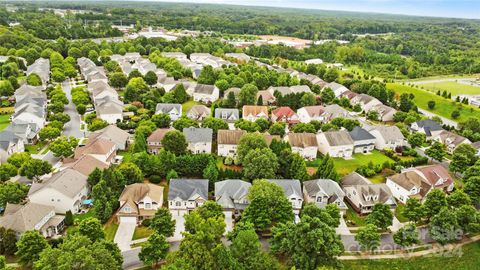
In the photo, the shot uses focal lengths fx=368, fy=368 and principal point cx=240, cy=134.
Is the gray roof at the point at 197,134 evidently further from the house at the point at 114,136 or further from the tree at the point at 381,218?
the tree at the point at 381,218

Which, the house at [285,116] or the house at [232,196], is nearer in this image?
the house at [232,196]

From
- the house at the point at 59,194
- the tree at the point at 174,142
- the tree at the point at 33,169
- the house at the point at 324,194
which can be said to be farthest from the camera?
the tree at the point at 174,142

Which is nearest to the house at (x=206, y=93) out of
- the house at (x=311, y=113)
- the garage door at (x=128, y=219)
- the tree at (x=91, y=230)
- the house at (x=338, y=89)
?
the house at (x=311, y=113)

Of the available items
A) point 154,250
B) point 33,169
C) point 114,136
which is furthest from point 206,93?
point 154,250

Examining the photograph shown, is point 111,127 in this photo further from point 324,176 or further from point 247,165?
point 324,176

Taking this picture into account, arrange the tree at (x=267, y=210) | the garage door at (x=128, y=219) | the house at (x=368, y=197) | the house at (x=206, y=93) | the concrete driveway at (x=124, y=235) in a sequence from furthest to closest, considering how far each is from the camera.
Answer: the house at (x=206, y=93) → the house at (x=368, y=197) → the garage door at (x=128, y=219) → the tree at (x=267, y=210) → the concrete driveway at (x=124, y=235)

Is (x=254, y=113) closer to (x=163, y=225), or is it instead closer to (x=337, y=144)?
(x=337, y=144)

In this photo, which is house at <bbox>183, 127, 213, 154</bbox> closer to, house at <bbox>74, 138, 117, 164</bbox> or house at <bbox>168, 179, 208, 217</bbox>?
house at <bbox>74, 138, 117, 164</bbox>
